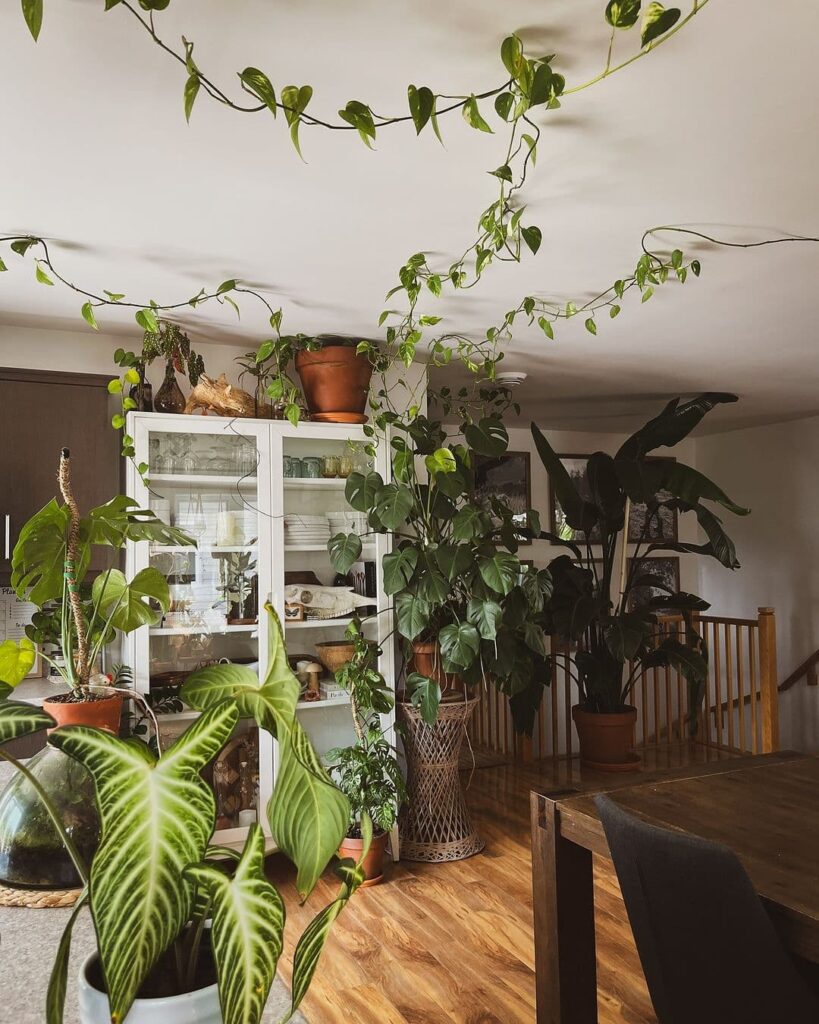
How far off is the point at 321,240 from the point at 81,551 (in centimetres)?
161

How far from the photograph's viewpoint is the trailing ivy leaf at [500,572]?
3494mm

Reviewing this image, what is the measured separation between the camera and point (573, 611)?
493 cm

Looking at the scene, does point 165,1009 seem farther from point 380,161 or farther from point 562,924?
point 380,161

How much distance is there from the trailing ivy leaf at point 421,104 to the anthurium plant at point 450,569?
1803 mm

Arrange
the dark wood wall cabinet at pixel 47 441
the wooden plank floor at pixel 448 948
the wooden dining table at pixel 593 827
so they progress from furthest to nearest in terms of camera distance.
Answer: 1. the dark wood wall cabinet at pixel 47 441
2. the wooden plank floor at pixel 448 948
3. the wooden dining table at pixel 593 827

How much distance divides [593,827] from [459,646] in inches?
61.4

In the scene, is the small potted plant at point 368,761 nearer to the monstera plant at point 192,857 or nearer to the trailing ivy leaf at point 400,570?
the trailing ivy leaf at point 400,570

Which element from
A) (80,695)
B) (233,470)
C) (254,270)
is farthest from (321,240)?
(80,695)

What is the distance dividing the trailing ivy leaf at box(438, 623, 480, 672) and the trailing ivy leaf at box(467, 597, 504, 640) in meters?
0.03

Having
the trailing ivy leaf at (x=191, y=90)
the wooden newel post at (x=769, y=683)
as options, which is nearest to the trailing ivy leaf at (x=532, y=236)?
the trailing ivy leaf at (x=191, y=90)

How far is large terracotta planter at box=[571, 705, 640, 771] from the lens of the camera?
5199 millimetres

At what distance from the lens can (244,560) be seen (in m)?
3.67

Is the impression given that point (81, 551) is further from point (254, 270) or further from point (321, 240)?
point (254, 270)

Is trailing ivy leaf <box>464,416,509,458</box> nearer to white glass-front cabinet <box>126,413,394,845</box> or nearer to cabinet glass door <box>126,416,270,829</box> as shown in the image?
white glass-front cabinet <box>126,413,394,845</box>
